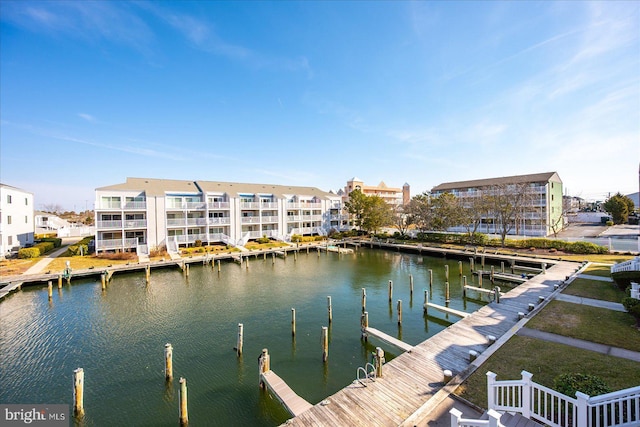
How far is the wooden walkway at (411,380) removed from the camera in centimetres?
835

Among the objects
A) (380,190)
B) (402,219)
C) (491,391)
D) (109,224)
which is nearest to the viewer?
(491,391)

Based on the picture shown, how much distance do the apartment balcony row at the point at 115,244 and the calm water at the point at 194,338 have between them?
8.26 metres

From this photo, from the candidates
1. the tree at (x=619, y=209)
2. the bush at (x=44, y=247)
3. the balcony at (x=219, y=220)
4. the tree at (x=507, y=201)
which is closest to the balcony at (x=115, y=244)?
the bush at (x=44, y=247)

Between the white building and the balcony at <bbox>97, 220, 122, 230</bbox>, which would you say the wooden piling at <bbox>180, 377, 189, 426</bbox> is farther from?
the white building

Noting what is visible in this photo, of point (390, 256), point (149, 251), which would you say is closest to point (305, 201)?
point (390, 256)

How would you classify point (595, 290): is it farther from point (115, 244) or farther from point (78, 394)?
point (115, 244)

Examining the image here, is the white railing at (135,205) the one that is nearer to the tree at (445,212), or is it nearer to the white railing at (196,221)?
the white railing at (196,221)

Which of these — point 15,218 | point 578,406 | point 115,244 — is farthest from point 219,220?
point 578,406

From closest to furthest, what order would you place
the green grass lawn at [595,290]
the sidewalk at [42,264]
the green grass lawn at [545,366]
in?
the green grass lawn at [545,366] → the green grass lawn at [595,290] → the sidewalk at [42,264]

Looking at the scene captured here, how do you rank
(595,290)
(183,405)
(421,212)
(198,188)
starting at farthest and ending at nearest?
(421,212) < (198,188) < (595,290) < (183,405)

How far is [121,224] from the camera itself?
114 ft

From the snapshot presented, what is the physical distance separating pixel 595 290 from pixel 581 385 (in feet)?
53.1

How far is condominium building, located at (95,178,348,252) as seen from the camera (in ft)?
115

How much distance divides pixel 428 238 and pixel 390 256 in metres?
9.83
